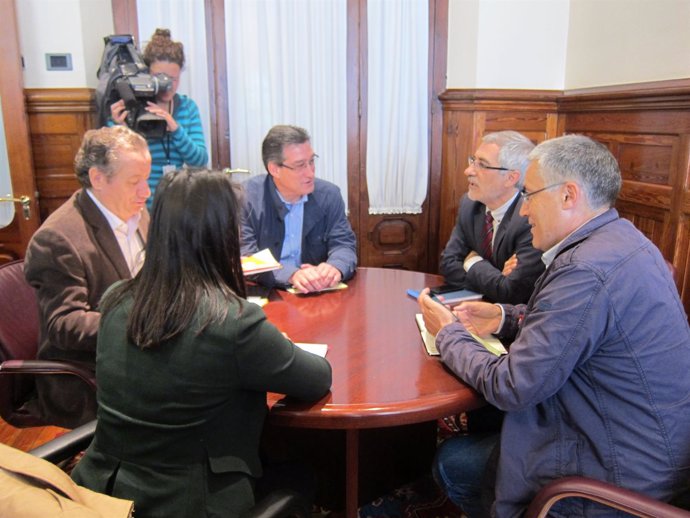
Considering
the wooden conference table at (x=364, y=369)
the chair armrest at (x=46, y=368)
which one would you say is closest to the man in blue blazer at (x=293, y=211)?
the wooden conference table at (x=364, y=369)

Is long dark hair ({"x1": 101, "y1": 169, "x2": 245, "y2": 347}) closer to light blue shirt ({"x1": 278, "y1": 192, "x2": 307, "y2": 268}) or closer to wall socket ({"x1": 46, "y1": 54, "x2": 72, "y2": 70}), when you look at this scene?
light blue shirt ({"x1": 278, "y1": 192, "x2": 307, "y2": 268})

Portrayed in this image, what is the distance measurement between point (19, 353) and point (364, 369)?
1.07 m

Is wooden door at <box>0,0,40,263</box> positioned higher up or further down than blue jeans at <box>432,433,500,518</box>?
higher up

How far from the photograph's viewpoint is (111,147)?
5.92ft

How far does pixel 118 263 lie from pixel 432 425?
1167mm

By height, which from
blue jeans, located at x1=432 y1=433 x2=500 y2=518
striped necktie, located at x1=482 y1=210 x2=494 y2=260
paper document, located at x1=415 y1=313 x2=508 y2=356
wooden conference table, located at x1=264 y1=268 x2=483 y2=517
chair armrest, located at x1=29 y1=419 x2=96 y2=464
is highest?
striped necktie, located at x1=482 y1=210 x2=494 y2=260

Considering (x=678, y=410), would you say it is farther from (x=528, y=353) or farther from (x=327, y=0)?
(x=327, y=0)

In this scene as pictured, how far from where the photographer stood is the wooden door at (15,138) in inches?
113

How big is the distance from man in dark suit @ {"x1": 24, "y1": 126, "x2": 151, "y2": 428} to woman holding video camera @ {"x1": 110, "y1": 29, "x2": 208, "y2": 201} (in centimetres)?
105

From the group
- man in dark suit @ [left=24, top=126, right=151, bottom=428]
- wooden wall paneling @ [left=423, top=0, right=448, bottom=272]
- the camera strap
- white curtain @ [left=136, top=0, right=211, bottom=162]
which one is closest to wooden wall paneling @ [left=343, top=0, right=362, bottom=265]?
wooden wall paneling @ [left=423, top=0, right=448, bottom=272]

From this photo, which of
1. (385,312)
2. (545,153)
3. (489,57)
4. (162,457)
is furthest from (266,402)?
(489,57)

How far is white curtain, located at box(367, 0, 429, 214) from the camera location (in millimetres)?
3607

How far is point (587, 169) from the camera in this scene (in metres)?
1.32

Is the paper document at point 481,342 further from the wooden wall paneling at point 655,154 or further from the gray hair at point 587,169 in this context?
the wooden wall paneling at point 655,154
